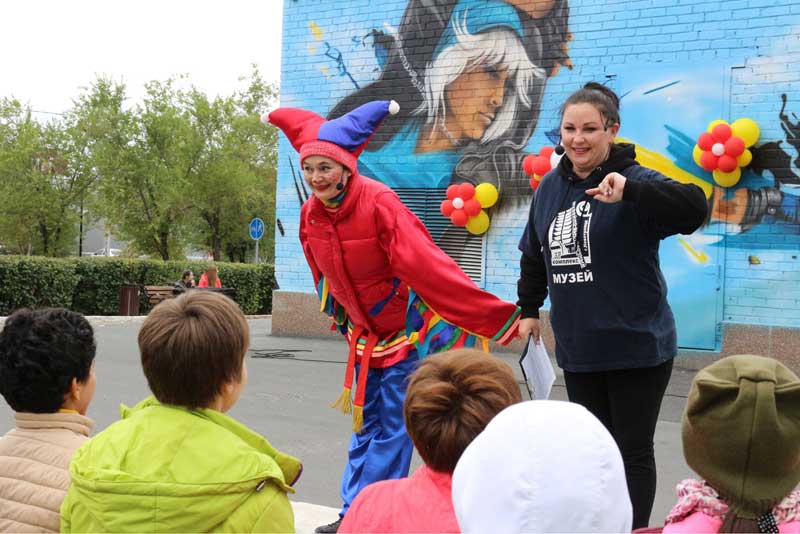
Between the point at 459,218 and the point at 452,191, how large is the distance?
42 centimetres

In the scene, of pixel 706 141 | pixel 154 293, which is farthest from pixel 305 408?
pixel 154 293

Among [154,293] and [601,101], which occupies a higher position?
[601,101]

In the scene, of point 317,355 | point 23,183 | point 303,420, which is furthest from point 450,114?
point 23,183

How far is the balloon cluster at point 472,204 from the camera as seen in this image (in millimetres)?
12188

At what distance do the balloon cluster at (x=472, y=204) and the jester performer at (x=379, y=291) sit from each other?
794 centimetres

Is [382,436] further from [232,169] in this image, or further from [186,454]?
[232,169]

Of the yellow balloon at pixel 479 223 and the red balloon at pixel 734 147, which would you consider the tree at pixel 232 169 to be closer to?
the yellow balloon at pixel 479 223

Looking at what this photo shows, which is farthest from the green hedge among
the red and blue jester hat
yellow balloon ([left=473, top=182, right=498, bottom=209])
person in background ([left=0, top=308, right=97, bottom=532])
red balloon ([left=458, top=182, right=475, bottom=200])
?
person in background ([left=0, top=308, right=97, bottom=532])

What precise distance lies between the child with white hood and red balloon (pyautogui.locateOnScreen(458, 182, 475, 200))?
1083 centimetres

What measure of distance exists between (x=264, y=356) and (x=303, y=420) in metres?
4.50

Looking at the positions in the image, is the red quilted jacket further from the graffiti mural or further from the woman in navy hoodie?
the graffiti mural

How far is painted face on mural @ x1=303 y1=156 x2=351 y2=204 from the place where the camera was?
4.07m

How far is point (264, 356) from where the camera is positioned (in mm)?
11633

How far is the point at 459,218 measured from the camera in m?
12.3
